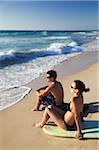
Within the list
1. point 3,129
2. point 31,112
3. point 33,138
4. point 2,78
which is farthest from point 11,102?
point 2,78

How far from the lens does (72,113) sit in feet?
10.1

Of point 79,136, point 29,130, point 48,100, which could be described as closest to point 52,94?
point 48,100

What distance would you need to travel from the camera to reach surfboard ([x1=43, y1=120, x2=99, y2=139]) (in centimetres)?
300

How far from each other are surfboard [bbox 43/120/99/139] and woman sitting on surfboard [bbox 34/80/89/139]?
0.15ft

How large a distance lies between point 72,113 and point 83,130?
0.16 metres

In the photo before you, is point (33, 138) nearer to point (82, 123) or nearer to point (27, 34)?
point (82, 123)

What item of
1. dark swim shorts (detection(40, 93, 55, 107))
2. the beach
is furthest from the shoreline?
dark swim shorts (detection(40, 93, 55, 107))

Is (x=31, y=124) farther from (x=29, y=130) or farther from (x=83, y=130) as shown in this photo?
(x=83, y=130)

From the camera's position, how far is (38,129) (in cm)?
320

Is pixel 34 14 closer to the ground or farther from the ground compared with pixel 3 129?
farther from the ground

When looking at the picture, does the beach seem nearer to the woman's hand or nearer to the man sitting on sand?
the woman's hand

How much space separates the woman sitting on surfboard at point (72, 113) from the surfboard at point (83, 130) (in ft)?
0.15

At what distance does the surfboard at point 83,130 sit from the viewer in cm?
300

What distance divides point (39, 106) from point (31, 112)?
3.8 inches
